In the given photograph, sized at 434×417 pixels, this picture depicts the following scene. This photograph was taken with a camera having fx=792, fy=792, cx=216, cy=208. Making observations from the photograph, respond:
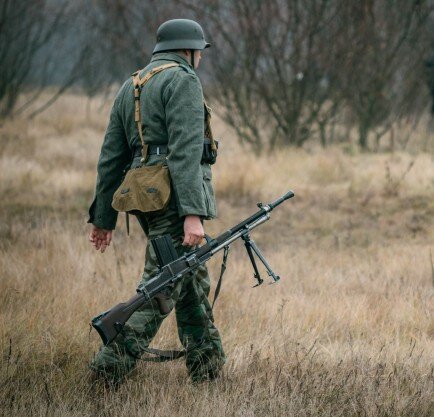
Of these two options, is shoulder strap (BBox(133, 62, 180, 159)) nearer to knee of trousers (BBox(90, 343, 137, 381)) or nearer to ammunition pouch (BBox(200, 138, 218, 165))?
ammunition pouch (BBox(200, 138, 218, 165))

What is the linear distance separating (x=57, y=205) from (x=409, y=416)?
19.1ft

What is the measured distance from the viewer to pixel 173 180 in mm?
3014

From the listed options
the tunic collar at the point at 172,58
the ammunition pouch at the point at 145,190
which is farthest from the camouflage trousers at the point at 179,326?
the tunic collar at the point at 172,58

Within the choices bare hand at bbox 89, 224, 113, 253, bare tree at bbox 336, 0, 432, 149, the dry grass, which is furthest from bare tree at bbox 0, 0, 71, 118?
bare hand at bbox 89, 224, 113, 253

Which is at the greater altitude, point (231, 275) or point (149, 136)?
point (149, 136)

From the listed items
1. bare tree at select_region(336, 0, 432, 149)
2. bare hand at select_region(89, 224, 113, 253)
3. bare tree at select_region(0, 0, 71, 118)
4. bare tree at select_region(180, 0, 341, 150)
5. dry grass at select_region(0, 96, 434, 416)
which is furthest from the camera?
bare tree at select_region(0, 0, 71, 118)

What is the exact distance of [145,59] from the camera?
12141mm

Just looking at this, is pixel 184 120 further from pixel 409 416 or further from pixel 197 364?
pixel 409 416

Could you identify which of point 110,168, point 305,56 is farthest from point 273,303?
point 305,56

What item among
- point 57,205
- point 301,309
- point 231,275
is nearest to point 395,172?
point 57,205

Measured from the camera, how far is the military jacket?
2.99 metres

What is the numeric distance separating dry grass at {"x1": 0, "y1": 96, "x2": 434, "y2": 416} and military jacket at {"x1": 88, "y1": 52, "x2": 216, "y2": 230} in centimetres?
70

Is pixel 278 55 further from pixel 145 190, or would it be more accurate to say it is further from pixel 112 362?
pixel 112 362

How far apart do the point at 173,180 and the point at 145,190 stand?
0.38 feet
